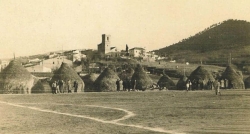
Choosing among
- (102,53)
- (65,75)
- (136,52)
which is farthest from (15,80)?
(136,52)

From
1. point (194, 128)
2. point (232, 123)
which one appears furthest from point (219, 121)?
point (194, 128)

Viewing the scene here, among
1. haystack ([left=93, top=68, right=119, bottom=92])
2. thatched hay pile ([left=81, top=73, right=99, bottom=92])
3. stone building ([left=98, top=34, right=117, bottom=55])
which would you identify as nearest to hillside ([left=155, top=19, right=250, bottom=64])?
stone building ([left=98, top=34, right=117, bottom=55])

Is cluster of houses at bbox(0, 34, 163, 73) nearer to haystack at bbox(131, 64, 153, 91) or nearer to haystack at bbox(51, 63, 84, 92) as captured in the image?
haystack at bbox(131, 64, 153, 91)

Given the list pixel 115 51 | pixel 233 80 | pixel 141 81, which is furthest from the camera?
pixel 115 51

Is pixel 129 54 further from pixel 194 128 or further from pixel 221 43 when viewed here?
pixel 194 128

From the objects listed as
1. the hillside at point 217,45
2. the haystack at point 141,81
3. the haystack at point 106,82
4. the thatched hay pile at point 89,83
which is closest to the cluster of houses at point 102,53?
the hillside at point 217,45

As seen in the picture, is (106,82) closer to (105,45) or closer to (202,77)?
(202,77)
